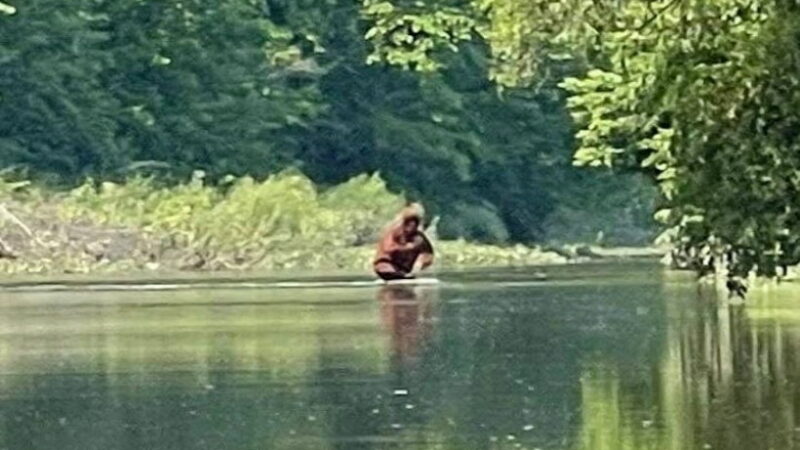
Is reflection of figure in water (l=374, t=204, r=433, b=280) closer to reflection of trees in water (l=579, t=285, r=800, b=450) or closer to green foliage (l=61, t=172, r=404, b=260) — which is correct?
green foliage (l=61, t=172, r=404, b=260)

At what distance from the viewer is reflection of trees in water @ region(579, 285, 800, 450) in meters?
22.5

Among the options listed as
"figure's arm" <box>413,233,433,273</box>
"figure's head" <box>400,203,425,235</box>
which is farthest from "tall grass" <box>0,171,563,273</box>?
"figure's arm" <box>413,233,433,273</box>

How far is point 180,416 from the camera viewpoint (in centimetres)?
2556

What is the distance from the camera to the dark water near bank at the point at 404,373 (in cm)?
2353

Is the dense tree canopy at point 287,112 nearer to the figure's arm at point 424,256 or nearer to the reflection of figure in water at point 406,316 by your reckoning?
the figure's arm at point 424,256

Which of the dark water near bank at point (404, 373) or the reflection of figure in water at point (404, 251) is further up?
the reflection of figure in water at point (404, 251)

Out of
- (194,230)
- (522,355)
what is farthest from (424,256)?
(522,355)

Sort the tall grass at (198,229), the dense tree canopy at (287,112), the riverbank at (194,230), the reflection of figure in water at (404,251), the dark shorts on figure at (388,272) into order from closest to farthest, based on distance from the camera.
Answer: the dark shorts on figure at (388,272)
the reflection of figure in water at (404,251)
the riverbank at (194,230)
the tall grass at (198,229)
the dense tree canopy at (287,112)

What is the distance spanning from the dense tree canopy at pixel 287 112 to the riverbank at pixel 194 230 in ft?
19.6

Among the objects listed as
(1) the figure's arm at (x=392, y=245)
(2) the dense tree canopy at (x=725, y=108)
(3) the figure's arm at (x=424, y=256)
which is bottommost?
(3) the figure's arm at (x=424, y=256)

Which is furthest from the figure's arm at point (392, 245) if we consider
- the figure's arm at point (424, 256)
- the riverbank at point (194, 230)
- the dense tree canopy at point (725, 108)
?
the dense tree canopy at point (725, 108)

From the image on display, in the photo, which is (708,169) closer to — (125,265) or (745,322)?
(745,322)

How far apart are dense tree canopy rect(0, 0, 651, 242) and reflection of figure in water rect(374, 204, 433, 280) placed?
1826 centimetres

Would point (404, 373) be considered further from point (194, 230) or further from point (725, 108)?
point (194, 230)
